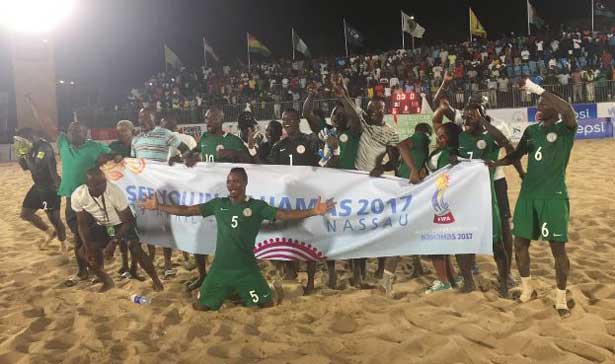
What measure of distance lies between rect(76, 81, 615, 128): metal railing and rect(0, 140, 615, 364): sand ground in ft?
34.2

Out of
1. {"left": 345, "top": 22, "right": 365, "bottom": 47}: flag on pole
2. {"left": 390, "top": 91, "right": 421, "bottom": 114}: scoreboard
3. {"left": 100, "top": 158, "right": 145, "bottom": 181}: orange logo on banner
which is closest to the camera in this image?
{"left": 100, "top": 158, "right": 145, "bottom": 181}: orange logo on banner

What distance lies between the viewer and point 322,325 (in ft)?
14.3

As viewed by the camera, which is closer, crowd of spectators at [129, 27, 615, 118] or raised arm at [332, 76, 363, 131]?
raised arm at [332, 76, 363, 131]

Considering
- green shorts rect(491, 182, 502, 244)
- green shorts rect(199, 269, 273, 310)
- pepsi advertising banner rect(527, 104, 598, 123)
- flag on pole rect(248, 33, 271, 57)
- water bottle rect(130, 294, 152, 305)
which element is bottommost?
water bottle rect(130, 294, 152, 305)

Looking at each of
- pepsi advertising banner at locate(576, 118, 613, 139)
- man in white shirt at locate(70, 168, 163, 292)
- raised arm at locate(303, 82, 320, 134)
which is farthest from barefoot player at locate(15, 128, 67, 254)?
pepsi advertising banner at locate(576, 118, 613, 139)

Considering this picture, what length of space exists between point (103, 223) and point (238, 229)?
171 cm

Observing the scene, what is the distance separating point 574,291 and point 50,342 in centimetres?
463

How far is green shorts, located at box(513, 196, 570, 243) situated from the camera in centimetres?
438

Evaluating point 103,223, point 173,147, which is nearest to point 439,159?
point 173,147

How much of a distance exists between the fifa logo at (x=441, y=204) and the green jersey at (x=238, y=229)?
60.5 inches

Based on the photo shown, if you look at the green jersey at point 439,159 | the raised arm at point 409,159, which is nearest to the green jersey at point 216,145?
the raised arm at point 409,159

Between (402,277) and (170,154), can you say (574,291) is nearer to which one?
(402,277)

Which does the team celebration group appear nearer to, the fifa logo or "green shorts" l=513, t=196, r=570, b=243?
"green shorts" l=513, t=196, r=570, b=243

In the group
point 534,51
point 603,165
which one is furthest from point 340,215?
point 534,51
